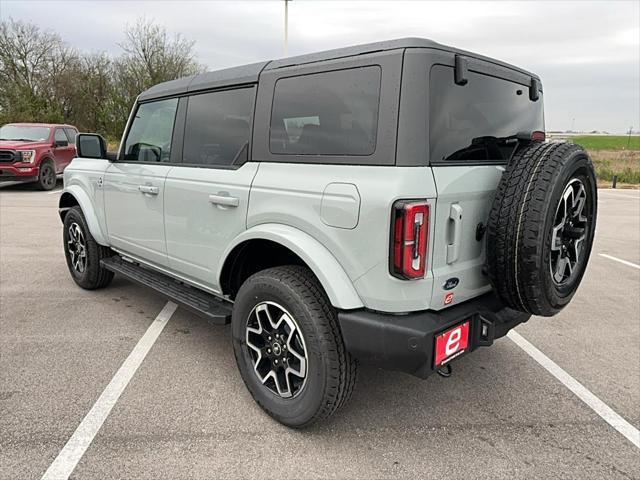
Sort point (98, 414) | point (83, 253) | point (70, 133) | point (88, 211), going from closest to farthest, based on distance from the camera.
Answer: point (98, 414), point (88, 211), point (83, 253), point (70, 133)

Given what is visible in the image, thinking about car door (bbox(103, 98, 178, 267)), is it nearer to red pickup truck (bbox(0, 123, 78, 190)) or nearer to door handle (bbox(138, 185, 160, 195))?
door handle (bbox(138, 185, 160, 195))

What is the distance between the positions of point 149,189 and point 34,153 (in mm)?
11443

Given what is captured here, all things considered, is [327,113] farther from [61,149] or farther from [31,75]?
[31,75]

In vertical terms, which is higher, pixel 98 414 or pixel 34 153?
pixel 34 153

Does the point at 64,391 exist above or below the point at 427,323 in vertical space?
below

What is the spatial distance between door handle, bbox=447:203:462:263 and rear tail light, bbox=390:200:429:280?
166 mm

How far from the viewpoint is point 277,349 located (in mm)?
2588

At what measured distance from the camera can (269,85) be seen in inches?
107

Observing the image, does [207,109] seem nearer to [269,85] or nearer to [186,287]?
[269,85]

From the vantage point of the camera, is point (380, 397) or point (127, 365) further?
point (127, 365)

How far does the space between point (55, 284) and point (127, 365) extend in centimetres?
232

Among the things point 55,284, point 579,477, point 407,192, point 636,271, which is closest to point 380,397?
point 579,477

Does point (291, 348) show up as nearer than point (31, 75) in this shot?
Yes

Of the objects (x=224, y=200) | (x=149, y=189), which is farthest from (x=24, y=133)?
(x=224, y=200)
